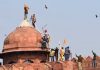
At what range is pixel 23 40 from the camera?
1521 inches

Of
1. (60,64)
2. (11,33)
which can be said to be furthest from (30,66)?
(11,33)

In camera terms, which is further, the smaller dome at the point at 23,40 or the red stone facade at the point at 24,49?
the smaller dome at the point at 23,40

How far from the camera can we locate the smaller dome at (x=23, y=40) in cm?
3844

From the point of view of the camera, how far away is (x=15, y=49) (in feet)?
127

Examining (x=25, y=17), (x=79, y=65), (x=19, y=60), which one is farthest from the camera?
(x=25, y=17)

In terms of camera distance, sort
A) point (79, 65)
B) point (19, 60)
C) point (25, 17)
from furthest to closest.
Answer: point (25, 17) → point (19, 60) → point (79, 65)

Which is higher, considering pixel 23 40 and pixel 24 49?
pixel 23 40

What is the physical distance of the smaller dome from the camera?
1513 inches

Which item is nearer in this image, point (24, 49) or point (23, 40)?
point (24, 49)

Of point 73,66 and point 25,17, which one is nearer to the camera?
point 73,66

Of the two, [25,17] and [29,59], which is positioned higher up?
[25,17]

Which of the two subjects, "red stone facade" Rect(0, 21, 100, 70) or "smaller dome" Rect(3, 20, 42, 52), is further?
"smaller dome" Rect(3, 20, 42, 52)

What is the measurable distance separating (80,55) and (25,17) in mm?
7131

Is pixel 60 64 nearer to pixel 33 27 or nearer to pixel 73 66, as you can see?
pixel 73 66
